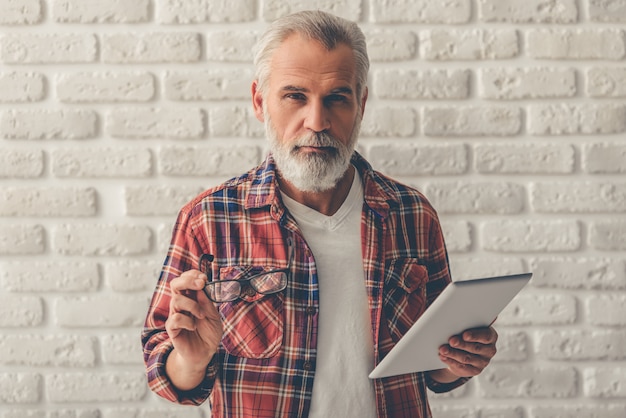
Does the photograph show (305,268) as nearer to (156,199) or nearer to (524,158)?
(156,199)

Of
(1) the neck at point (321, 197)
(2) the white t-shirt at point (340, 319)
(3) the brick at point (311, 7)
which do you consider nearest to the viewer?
(2) the white t-shirt at point (340, 319)

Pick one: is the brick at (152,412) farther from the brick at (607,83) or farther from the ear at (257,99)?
the brick at (607,83)

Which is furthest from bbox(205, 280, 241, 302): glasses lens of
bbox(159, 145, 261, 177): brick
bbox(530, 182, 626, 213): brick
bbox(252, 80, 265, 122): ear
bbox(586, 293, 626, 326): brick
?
bbox(586, 293, 626, 326): brick

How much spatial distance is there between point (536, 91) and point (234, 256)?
0.87 meters

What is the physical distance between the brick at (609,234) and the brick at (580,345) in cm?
21

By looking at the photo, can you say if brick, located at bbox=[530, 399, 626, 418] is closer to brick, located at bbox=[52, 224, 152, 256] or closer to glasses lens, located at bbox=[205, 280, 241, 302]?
glasses lens, located at bbox=[205, 280, 241, 302]

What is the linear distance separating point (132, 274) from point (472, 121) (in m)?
0.89

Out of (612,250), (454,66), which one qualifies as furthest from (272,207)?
(612,250)

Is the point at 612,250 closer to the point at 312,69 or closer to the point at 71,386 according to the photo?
the point at 312,69

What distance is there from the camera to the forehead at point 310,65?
1.18 metres

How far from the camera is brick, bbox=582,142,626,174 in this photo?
1607mm

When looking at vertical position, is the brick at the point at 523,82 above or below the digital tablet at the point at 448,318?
above

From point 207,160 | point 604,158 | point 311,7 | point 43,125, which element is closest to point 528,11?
point 604,158

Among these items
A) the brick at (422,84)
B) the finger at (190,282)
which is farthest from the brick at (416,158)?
the finger at (190,282)
